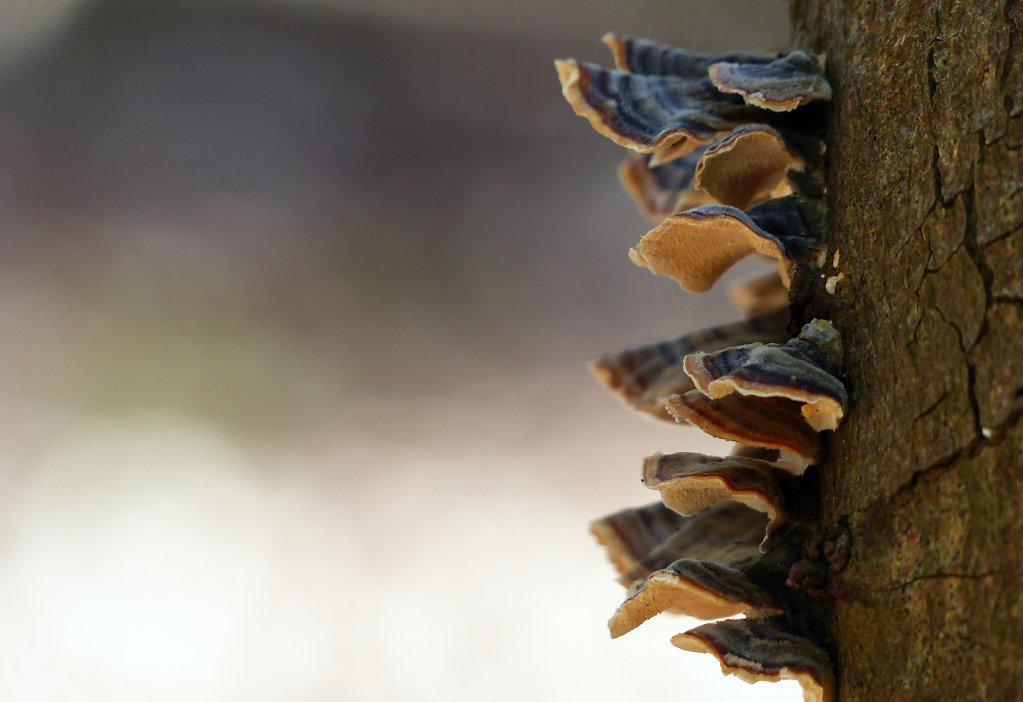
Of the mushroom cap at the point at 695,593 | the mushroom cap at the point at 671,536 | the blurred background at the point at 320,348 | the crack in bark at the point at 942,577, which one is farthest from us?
the blurred background at the point at 320,348

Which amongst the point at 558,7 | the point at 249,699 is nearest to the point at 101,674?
the point at 249,699

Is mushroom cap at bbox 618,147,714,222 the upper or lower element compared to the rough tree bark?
upper

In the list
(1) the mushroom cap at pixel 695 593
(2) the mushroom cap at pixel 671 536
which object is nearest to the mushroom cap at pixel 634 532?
(2) the mushroom cap at pixel 671 536

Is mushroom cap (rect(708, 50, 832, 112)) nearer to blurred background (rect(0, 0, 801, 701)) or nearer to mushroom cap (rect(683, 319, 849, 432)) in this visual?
mushroom cap (rect(683, 319, 849, 432))

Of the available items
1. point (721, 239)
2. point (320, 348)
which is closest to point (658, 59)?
point (721, 239)

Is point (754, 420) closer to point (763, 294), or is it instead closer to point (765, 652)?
point (765, 652)

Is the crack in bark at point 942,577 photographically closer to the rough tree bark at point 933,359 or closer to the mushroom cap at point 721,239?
the rough tree bark at point 933,359

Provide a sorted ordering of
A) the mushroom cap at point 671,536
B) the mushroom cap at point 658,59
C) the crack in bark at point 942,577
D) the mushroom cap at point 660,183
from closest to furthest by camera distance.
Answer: the crack in bark at point 942,577 < the mushroom cap at point 671,536 < the mushroom cap at point 658,59 < the mushroom cap at point 660,183

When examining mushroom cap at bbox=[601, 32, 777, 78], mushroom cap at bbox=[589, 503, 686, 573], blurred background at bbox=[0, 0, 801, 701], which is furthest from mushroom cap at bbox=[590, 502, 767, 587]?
blurred background at bbox=[0, 0, 801, 701]
